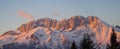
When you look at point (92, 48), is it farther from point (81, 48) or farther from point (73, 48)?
point (73, 48)

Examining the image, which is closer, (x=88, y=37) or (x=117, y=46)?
(x=117, y=46)

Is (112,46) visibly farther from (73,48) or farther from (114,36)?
(73,48)

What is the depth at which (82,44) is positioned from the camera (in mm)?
44844

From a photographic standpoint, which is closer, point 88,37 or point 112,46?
point 112,46

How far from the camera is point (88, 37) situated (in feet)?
150

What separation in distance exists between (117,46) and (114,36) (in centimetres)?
165

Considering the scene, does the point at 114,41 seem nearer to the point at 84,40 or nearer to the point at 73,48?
the point at 84,40

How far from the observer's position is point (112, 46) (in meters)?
42.4

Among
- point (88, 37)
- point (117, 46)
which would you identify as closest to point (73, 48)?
point (88, 37)

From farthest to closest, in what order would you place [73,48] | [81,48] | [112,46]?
[73,48] < [81,48] < [112,46]

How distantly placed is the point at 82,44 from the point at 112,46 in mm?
3890

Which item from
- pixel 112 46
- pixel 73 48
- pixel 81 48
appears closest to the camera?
pixel 112 46

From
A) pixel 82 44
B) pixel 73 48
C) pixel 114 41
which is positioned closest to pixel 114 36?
pixel 114 41

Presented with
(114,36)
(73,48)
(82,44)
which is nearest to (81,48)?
(82,44)
